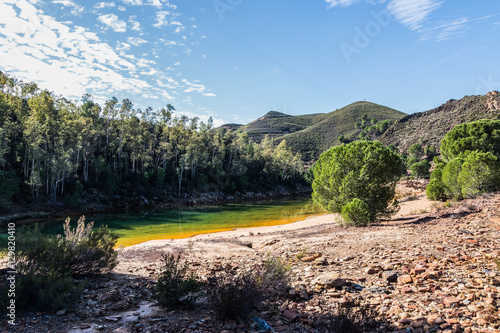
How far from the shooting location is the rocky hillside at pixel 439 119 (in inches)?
3091

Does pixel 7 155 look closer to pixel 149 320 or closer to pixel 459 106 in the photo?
pixel 149 320

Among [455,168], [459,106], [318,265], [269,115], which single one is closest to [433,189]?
[455,168]

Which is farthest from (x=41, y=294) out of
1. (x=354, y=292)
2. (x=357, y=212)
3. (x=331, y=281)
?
(x=357, y=212)

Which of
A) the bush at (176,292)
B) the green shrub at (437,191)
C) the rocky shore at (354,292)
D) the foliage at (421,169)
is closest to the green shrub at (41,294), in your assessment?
the rocky shore at (354,292)

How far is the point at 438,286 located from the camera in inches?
221

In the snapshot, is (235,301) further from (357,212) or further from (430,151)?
(430,151)

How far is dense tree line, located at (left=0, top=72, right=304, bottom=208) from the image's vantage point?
124 ft

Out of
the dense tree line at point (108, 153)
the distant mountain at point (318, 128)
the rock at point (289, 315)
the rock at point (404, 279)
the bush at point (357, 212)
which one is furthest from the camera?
the distant mountain at point (318, 128)

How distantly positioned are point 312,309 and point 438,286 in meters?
2.66

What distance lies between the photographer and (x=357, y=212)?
14906 millimetres

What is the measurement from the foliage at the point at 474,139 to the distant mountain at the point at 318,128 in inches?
2863

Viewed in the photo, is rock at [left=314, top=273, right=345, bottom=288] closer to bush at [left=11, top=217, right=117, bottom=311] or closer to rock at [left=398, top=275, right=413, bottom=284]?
rock at [left=398, top=275, right=413, bottom=284]

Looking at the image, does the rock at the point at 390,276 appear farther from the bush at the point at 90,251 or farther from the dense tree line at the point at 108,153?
the dense tree line at the point at 108,153

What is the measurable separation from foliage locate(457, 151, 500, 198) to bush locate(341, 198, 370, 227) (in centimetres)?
1144
